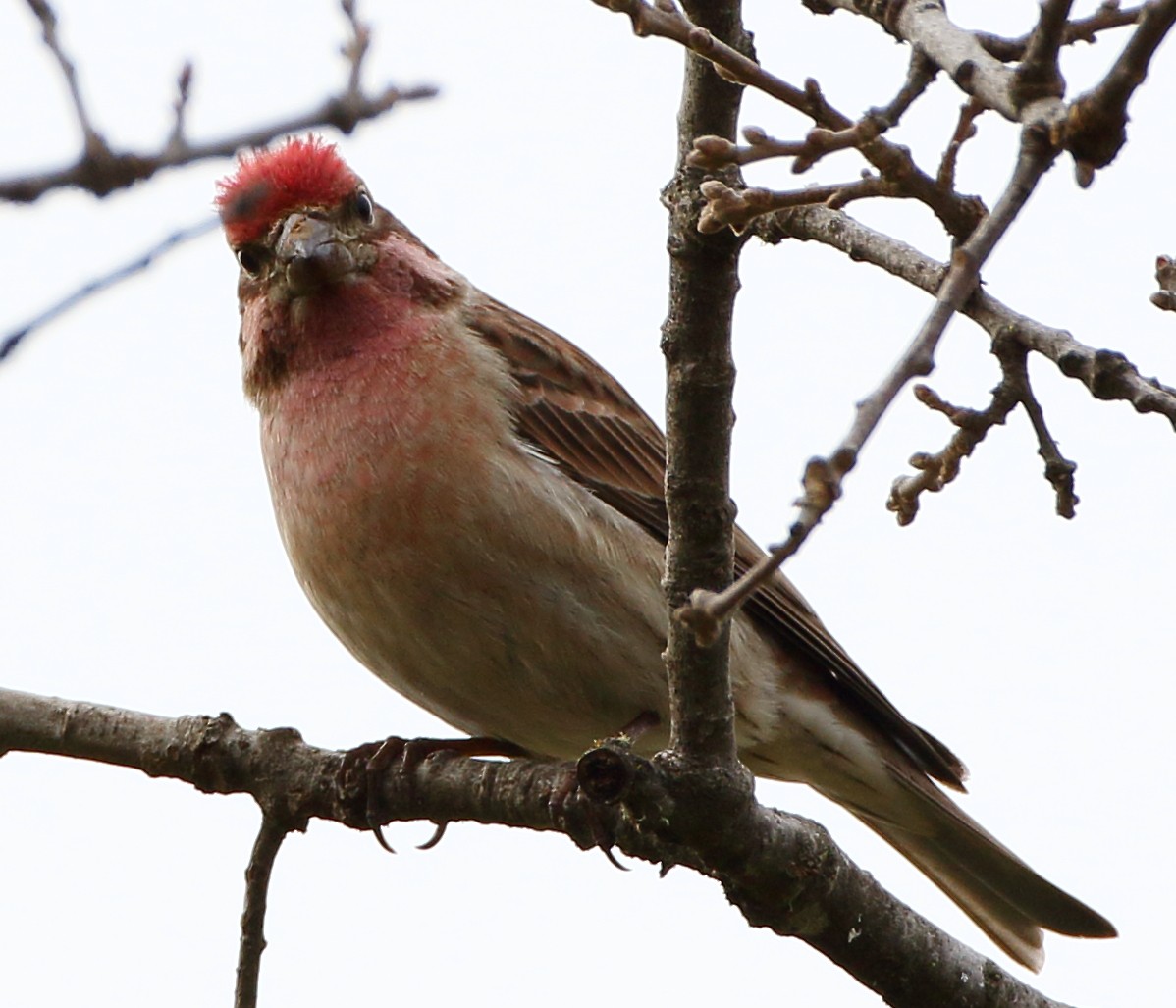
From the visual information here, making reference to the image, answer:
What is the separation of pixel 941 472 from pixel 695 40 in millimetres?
1048

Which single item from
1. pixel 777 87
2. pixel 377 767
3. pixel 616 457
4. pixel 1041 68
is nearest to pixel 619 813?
pixel 377 767

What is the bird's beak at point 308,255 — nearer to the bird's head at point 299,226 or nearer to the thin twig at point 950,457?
the bird's head at point 299,226

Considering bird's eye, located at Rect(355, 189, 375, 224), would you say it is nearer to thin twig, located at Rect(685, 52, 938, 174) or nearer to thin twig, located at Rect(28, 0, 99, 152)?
thin twig, located at Rect(685, 52, 938, 174)

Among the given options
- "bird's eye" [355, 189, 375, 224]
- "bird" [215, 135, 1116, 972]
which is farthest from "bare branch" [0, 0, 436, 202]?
"bird's eye" [355, 189, 375, 224]

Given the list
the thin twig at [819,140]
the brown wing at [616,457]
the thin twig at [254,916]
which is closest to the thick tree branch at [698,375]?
the thin twig at [819,140]

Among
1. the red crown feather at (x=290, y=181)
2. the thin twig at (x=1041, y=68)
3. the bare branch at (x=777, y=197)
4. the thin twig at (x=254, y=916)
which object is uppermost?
the red crown feather at (x=290, y=181)

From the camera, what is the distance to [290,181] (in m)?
6.27

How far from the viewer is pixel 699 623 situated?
2521 millimetres

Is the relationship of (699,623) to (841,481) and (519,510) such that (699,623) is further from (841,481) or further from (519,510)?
(519,510)

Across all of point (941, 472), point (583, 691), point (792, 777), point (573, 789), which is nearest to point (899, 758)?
point (792, 777)

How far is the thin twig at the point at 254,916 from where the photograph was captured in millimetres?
4891

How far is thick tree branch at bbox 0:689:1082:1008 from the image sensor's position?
14.6 ft

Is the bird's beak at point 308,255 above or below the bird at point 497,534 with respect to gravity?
above

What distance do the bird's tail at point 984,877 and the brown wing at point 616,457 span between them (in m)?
0.15
